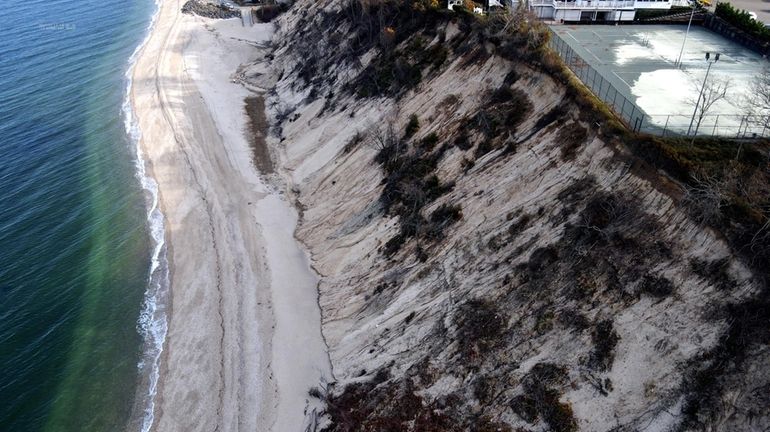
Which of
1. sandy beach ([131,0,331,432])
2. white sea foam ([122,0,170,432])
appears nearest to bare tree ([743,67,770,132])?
Result: sandy beach ([131,0,331,432])

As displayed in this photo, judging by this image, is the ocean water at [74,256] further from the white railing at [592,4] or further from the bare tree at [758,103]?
the white railing at [592,4]

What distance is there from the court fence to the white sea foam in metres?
31.2

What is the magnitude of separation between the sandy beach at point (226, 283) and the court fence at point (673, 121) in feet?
74.5

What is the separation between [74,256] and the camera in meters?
39.5

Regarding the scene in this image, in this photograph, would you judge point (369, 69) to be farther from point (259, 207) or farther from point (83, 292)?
point (83, 292)

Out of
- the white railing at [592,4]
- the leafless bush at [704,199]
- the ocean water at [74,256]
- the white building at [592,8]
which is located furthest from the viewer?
the white building at [592,8]

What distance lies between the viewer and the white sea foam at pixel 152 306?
29.6 m

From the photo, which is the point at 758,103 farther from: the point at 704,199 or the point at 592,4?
the point at 592,4

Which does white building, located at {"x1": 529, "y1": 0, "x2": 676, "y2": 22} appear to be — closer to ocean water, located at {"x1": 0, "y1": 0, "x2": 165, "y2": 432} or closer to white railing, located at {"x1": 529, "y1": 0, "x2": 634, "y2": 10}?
white railing, located at {"x1": 529, "y1": 0, "x2": 634, "y2": 10}

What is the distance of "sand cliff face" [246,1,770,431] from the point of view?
21688 millimetres

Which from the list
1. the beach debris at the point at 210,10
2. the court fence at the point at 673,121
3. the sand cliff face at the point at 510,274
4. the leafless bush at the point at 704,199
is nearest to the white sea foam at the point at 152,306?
the sand cliff face at the point at 510,274

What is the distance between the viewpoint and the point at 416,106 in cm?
4069

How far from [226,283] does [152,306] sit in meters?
5.15

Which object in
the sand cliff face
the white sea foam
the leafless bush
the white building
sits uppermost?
the white building
